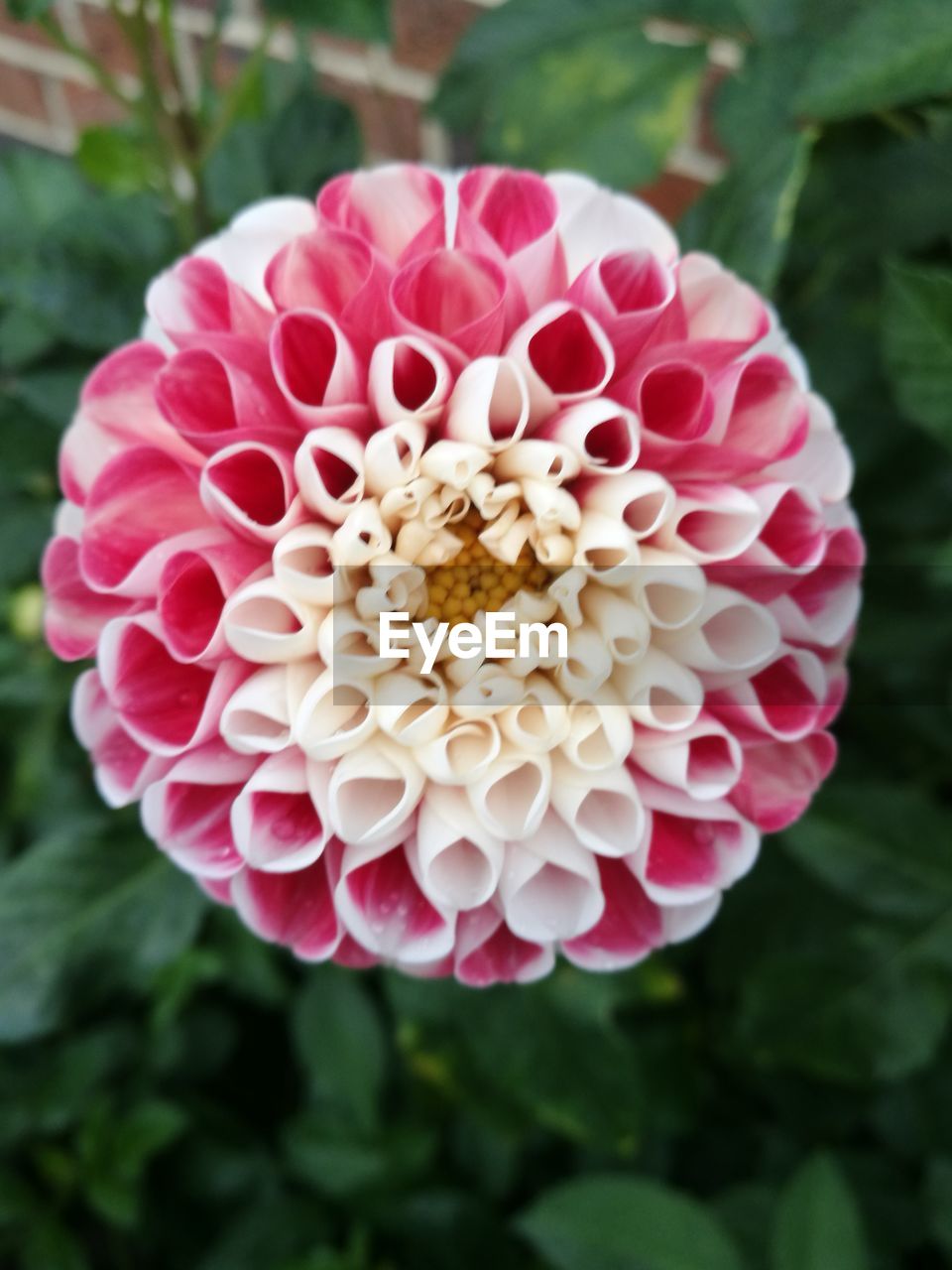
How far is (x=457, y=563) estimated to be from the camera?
0.48 metres

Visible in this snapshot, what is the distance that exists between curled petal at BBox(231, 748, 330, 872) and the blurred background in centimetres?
25

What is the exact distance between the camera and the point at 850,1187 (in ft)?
2.54

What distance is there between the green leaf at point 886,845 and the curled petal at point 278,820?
0.32m

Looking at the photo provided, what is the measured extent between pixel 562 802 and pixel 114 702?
0.18m

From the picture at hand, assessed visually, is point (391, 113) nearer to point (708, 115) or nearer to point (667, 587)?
point (708, 115)

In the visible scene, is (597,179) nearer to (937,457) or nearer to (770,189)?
(770,189)

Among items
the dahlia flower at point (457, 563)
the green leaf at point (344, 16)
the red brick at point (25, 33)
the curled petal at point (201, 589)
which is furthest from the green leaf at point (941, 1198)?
the red brick at point (25, 33)

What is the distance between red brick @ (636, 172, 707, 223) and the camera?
3.49 ft

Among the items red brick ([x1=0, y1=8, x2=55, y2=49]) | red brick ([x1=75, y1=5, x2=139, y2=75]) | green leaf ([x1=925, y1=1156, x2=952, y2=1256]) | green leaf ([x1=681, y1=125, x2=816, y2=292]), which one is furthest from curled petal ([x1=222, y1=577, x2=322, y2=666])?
red brick ([x1=0, y1=8, x2=55, y2=49])

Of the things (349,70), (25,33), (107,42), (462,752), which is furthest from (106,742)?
(25,33)

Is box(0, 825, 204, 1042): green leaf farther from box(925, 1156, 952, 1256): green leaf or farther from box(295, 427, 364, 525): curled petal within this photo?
box(925, 1156, 952, 1256): green leaf

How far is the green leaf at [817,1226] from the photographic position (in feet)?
1.84

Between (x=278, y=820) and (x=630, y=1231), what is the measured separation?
338 millimetres

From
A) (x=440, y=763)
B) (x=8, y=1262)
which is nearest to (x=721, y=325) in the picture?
(x=440, y=763)
